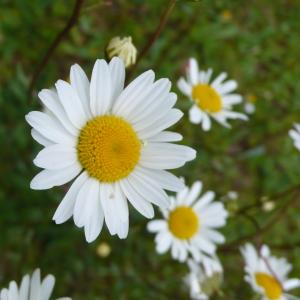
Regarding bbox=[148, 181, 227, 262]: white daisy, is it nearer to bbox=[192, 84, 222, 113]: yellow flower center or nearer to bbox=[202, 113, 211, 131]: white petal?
bbox=[202, 113, 211, 131]: white petal

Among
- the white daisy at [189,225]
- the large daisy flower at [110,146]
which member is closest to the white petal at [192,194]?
the white daisy at [189,225]

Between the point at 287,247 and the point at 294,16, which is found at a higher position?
the point at 294,16

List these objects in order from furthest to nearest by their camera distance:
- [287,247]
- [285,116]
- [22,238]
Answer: [285,116], [287,247], [22,238]

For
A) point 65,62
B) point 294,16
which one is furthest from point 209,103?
point 294,16

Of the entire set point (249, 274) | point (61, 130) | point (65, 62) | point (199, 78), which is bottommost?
point (249, 274)

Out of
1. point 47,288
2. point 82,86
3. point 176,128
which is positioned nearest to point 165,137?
point 82,86

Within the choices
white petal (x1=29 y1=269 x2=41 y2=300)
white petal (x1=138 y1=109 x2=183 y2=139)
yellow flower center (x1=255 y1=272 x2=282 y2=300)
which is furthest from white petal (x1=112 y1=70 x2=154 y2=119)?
yellow flower center (x1=255 y1=272 x2=282 y2=300)

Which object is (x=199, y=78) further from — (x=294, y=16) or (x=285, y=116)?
(x=294, y=16)
